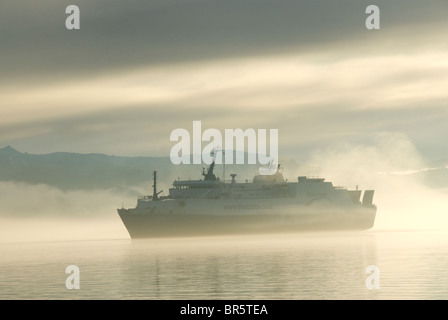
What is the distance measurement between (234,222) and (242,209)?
2044 mm

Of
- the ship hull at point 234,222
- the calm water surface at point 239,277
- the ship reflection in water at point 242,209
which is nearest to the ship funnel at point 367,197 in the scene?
the ship hull at point 234,222

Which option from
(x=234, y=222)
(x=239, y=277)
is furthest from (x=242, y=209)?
(x=239, y=277)

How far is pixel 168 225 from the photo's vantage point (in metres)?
99.6

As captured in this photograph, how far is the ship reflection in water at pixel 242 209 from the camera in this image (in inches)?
3927

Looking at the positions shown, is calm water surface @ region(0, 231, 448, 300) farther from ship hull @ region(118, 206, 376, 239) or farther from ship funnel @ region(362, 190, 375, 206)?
ship funnel @ region(362, 190, 375, 206)

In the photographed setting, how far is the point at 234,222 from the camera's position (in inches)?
4097

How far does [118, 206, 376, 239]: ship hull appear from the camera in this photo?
327ft

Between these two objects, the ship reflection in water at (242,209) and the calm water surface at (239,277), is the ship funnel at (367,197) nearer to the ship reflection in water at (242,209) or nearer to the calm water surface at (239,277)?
the ship reflection in water at (242,209)

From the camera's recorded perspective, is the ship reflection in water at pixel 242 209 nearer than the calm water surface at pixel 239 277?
No

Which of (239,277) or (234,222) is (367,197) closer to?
(234,222)
